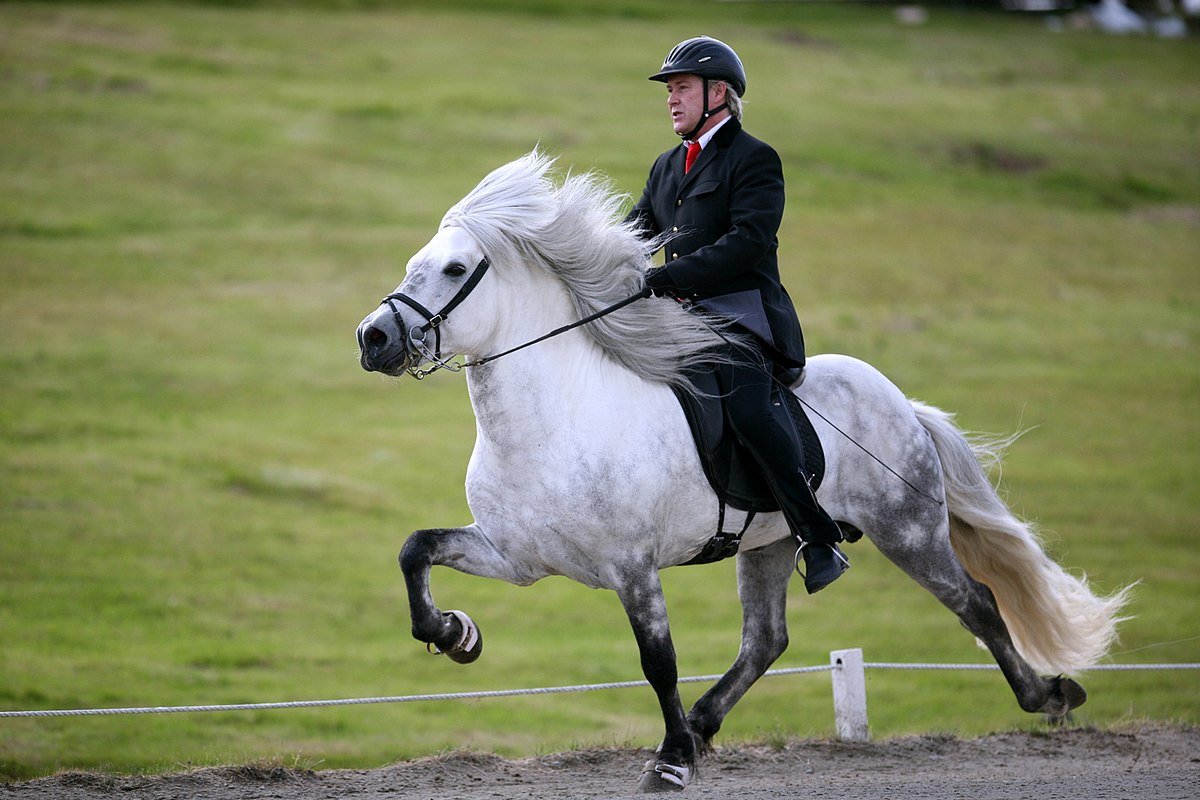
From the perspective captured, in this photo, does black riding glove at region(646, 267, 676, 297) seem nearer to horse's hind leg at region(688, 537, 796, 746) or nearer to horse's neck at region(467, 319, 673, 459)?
horse's neck at region(467, 319, 673, 459)

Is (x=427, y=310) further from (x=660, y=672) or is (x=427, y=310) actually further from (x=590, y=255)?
(x=660, y=672)

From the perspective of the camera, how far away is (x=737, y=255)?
20.6 ft

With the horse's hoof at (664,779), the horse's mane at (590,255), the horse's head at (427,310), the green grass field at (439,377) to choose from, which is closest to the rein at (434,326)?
the horse's head at (427,310)

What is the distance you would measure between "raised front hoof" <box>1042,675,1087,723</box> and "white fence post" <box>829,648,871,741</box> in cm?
124

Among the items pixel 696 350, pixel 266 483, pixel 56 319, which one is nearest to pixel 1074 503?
pixel 266 483

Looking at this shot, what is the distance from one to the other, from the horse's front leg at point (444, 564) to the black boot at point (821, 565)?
1471mm

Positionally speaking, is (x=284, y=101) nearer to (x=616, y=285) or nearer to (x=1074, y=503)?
(x=1074, y=503)

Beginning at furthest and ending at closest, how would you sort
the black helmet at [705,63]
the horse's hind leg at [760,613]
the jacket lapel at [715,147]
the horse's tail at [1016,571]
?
the horse's tail at [1016,571]
the horse's hind leg at [760,613]
the jacket lapel at [715,147]
the black helmet at [705,63]

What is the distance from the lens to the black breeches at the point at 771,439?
6.25 m

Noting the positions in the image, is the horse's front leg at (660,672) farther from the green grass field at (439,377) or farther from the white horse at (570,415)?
the green grass field at (439,377)

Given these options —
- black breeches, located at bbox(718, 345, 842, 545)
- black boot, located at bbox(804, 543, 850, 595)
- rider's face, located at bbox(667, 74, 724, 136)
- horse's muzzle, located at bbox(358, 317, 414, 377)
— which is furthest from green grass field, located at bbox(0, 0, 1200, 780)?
rider's face, located at bbox(667, 74, 724, 136)

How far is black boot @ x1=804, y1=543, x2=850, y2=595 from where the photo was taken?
249 inches

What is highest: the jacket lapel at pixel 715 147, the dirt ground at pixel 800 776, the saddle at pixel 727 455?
the jacket lapel at pixel 715 147

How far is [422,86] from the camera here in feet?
155
